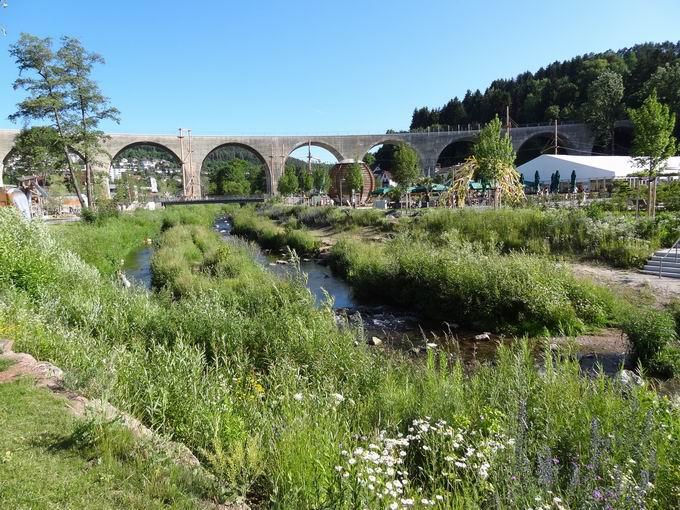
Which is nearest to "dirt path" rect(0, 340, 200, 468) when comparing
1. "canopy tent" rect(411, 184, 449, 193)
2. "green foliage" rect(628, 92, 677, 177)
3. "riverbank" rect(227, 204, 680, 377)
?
"riverbank" rect(227, 204, 680, 377)

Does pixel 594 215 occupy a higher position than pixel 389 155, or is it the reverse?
pixel 389 155

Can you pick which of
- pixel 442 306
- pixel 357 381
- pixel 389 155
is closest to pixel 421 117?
pixel 389 155

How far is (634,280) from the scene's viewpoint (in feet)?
38.2

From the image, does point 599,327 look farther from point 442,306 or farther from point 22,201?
point 22,201

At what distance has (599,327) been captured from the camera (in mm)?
9695

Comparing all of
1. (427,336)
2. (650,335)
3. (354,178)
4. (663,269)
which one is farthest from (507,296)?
(354,178)

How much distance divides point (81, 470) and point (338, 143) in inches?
2535

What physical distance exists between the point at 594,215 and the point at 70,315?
15.4 m

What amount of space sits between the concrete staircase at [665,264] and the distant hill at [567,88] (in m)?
49.3

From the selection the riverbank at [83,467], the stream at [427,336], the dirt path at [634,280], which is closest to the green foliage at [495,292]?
the stream at [427,336]

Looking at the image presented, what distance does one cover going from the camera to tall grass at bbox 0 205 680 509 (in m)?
2.72

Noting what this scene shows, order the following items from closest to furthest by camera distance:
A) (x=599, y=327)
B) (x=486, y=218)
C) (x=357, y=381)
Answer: (x=357, y=381), (x=599, y=327), (x=486, y=218)

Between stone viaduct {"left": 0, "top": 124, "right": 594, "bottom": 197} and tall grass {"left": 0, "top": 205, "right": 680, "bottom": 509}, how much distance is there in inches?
2258

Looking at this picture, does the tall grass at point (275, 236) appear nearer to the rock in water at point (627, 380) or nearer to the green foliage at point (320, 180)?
the rock in water at point (627, 380)
